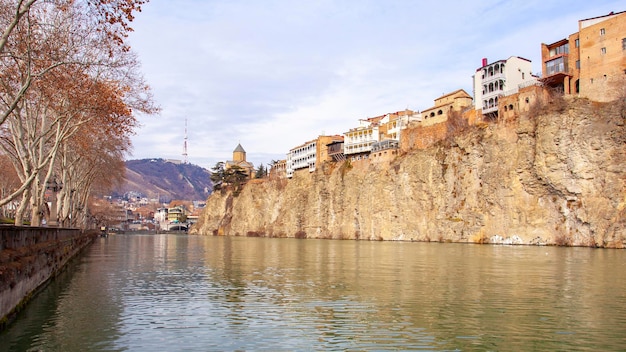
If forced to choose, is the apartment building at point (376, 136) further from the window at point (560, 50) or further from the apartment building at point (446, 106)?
the window at point (560, 50)

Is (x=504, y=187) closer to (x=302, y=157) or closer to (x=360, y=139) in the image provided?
(x=360, y=139)

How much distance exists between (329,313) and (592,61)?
6544 cm

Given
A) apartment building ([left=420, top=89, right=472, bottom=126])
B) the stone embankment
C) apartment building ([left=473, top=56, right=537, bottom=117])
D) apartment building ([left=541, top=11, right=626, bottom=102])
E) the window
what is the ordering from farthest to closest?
apartment building ([left=420, top=89, right=472, bottom=126]) → apartment building ([left=473, top=56, right=537, bottom=117]) → the window → apartment building ([left=541, top=11, right=626, bottom=102]) → the stone embankment

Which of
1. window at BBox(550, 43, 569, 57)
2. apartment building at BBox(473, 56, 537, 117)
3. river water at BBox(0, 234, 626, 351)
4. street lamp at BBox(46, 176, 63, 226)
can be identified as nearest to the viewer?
river water at BBox(0, 234, 626, 351)

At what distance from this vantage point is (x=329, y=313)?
16.3 metres

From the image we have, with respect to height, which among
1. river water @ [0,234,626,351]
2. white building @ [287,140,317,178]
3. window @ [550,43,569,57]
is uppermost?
window @ [550,43,569,57]

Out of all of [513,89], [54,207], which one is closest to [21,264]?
[54,207]

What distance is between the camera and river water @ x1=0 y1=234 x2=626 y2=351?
12547mm

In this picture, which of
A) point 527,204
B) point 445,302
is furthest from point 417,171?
point 445,302

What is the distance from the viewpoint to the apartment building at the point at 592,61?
211 feet

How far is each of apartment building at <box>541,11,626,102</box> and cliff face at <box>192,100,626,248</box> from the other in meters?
3.37

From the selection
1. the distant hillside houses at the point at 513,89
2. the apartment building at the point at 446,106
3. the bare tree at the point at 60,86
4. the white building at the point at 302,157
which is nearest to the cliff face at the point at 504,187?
the distant hillside houses at the point at 513,89

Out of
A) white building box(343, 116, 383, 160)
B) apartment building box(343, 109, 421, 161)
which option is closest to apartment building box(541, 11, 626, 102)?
apartment building box(343, 109, 421, 161)

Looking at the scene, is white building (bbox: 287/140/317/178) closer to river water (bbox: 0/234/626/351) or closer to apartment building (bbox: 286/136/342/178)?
apartment building (bbox: 286/136/342/178)
